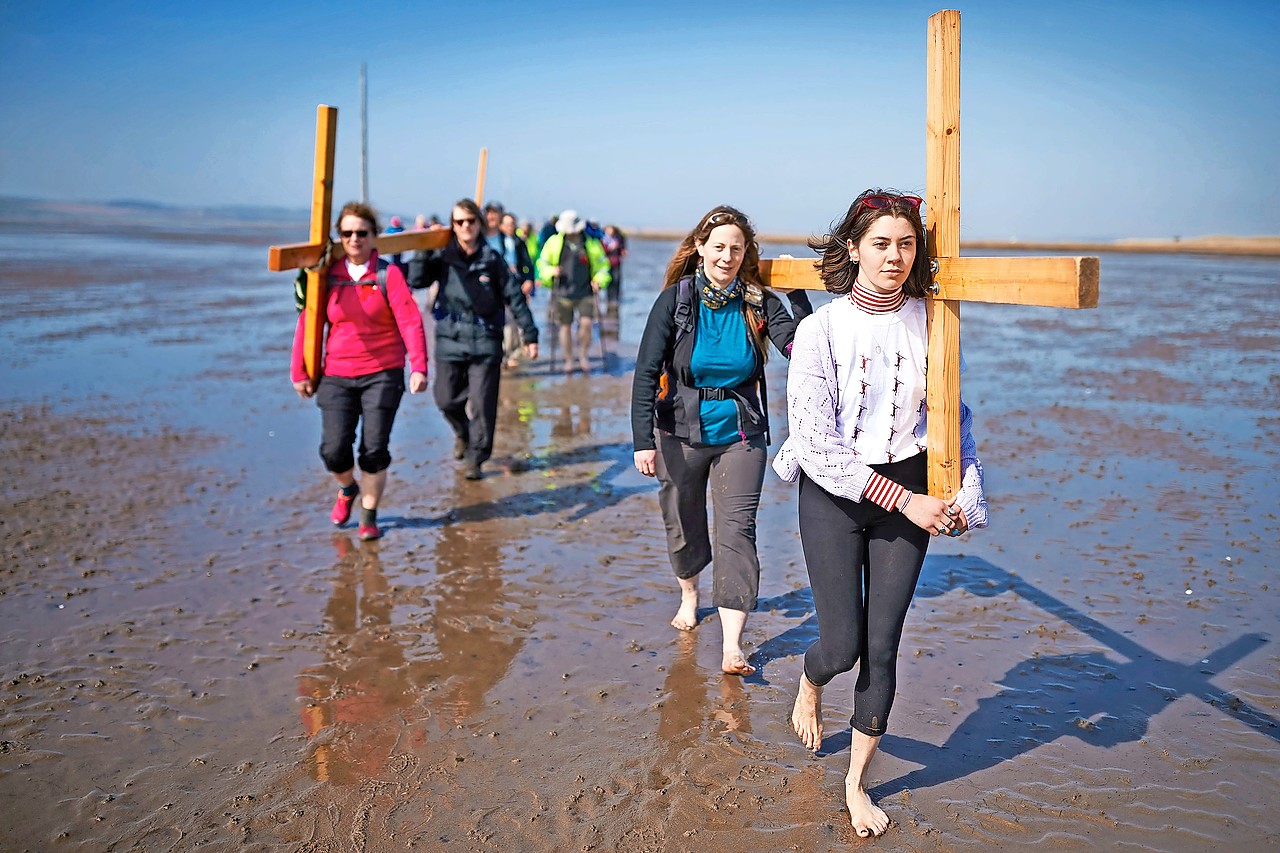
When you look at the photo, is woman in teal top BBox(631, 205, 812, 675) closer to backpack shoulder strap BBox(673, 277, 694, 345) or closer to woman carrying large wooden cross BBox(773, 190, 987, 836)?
backpack shoulder strap BBox(673, 277, 694, 345)

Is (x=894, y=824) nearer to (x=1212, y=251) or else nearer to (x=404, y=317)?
(x=404, y=317)

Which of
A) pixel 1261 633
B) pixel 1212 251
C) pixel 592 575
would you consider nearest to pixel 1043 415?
pixel 1261 633

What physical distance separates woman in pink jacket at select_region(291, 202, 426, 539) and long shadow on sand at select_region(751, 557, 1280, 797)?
9.56 ft

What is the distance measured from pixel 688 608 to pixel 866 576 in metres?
1.95

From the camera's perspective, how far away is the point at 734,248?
4.59m

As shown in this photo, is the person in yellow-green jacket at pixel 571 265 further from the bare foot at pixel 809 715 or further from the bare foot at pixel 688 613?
the bare foot at pixel 809 715

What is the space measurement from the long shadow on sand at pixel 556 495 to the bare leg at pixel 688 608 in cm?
218

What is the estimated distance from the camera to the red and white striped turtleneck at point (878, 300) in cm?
341

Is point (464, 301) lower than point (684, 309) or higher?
higher

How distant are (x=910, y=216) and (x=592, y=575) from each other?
358cm

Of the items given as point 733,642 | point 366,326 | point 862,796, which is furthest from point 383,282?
point 862,796

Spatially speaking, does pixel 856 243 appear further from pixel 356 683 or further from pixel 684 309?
pixel 356 683

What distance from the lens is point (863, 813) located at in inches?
140

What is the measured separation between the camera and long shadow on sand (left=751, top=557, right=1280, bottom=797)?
4.13 metres
